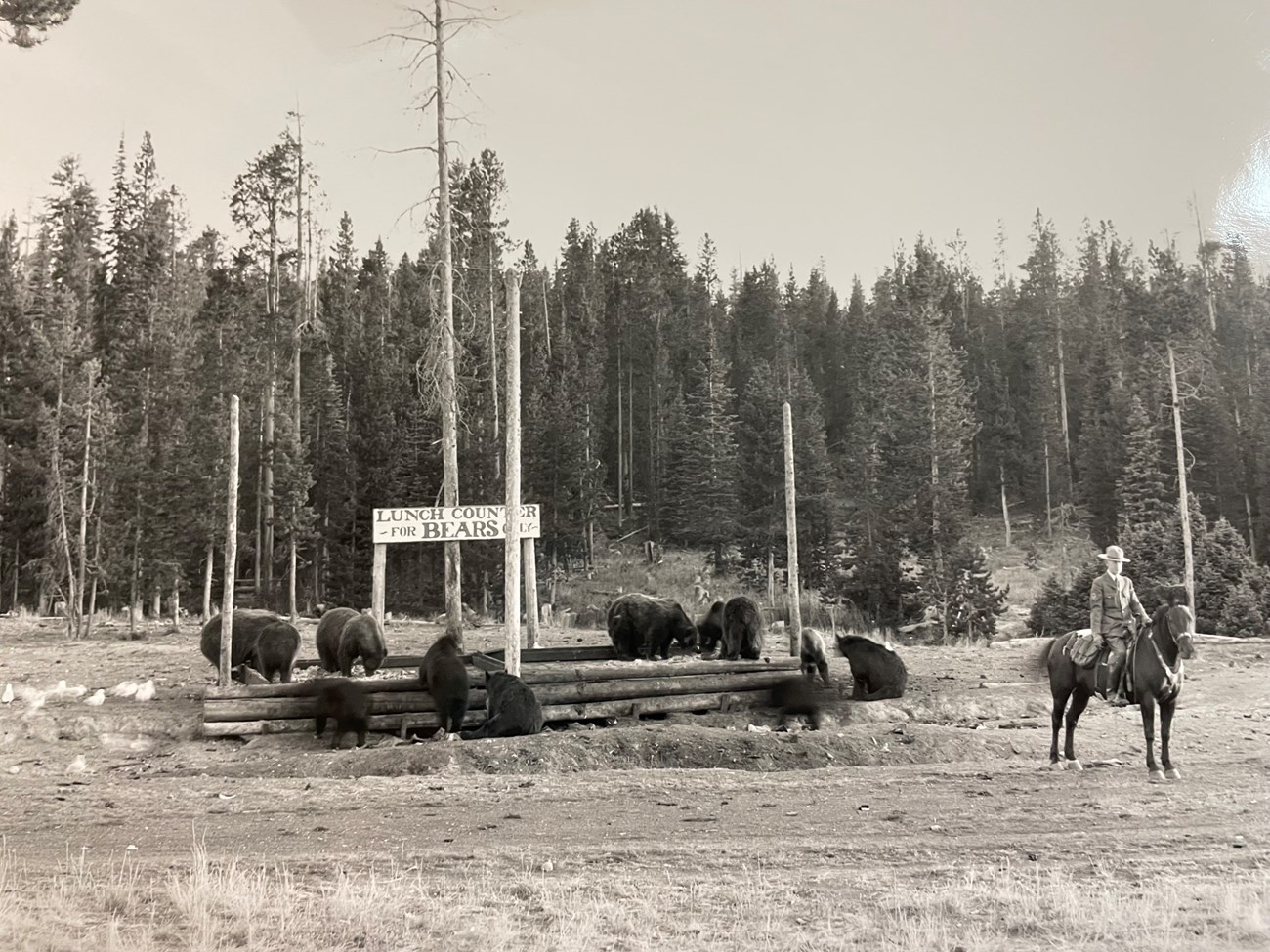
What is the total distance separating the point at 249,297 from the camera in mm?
32656

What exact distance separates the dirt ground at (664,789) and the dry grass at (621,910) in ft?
2.12

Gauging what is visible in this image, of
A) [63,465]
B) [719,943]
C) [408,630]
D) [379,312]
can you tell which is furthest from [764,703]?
[379,312]

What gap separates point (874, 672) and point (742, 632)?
2857 mm

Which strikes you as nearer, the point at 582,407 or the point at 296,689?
the point at 296,689

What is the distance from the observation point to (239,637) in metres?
17.0

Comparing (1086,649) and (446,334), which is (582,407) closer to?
(446,334)

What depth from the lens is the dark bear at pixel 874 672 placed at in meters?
15.7

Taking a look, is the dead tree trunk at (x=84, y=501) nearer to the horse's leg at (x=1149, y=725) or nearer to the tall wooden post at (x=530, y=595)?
the tall wooden post at (x=530, y=595)

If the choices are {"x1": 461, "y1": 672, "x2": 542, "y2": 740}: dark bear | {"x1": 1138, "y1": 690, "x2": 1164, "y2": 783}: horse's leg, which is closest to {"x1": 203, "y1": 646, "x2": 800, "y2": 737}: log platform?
{"x1": 461, "y1": 672, "x2": 542, "y2": 740}: dark bear

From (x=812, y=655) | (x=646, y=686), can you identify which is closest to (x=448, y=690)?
(x=646, y=686)

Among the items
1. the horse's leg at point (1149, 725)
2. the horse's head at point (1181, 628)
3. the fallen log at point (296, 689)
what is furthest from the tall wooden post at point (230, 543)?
the horse's head at point (1181, 628)

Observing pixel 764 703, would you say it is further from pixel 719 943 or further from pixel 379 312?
pixel 379 312

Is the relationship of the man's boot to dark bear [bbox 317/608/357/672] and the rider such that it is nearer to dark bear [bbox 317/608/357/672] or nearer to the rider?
the rider

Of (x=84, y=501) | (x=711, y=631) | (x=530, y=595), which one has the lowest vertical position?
(x=711, y=631)
